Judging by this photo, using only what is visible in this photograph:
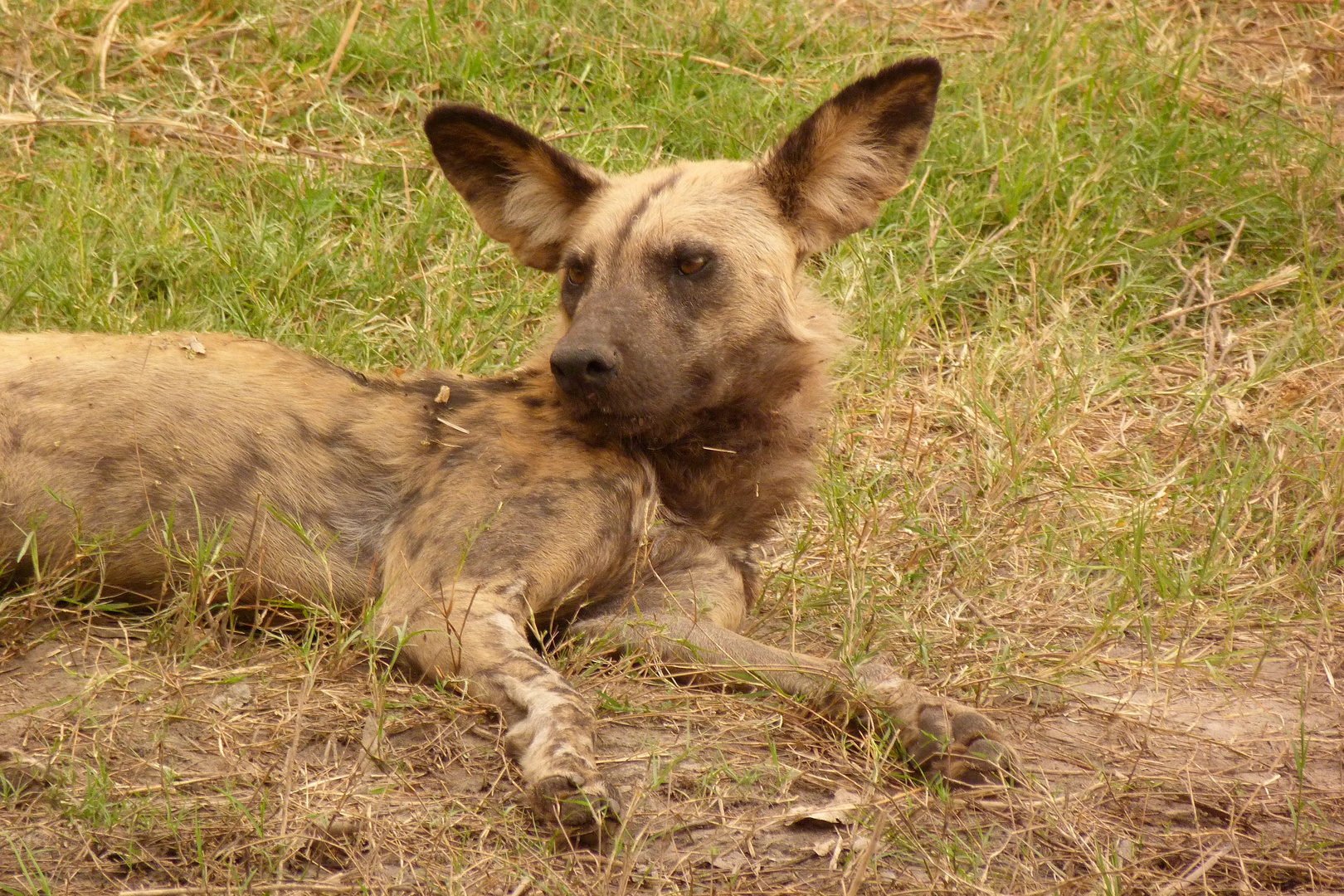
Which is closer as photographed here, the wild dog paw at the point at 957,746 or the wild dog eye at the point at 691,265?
the wild dog paw at the point at 957,746

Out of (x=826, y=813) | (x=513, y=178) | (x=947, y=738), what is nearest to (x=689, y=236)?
(x=513, y=178)

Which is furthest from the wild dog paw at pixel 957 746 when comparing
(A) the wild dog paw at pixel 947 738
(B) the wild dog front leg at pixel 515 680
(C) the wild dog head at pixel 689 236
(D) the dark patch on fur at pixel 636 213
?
(D) the dark patch on fur at pixel 636 213

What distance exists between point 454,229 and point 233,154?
905mm

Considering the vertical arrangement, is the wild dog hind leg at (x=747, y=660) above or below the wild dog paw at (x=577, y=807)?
below

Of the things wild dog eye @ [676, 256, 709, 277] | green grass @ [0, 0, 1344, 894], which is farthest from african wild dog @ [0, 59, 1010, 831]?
green grass @ [0, 0, 1344, 894]

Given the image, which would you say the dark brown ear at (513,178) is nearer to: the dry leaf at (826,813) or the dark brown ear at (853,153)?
the dark brown ear at (853,153)

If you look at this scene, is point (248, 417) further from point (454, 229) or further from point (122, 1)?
point (122, 1)

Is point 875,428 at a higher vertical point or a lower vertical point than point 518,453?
lower

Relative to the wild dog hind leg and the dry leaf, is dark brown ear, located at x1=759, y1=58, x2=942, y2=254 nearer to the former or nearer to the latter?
the wild dog hind leg

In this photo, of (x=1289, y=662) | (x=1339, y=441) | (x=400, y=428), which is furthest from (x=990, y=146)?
(x=400, y=428)

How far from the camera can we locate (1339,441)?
12.3 feet

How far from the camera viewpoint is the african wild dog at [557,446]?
2801 millimetres

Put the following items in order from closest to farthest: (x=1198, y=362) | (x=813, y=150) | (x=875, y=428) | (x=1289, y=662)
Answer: (x=1289, y=662), (x=813, y=150), (x=875, y=428), (x=1198, y=362)

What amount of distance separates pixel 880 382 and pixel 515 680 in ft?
6.69
